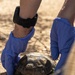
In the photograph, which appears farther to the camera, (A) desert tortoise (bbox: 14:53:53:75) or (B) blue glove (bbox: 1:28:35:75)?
(A) desert tortoise (bbox: 14:53:53:75)

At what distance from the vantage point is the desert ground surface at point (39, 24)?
7.90ft

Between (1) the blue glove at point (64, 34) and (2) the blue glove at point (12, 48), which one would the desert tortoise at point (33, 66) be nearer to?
(2) the blue glove at point (12, 48)

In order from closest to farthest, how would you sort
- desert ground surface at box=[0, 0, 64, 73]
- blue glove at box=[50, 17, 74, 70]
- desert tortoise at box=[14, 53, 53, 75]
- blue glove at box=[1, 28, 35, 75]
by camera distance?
blue glove at box=[50, 17, 74, 70]
blue glove at box=[1, 28, 35, 75]
desert tortoise at box=[14, 53, 53, 75]
desert ground surface at box=[0, 0, 64, 73]

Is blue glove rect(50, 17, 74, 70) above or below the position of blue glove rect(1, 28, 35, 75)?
above

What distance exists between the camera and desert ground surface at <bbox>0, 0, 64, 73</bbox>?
7.90 feet

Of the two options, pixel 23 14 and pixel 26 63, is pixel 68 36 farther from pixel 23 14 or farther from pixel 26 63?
pixel 26 63

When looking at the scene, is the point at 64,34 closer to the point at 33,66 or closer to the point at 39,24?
the point at 33,66

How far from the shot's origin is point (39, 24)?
9.99 ft

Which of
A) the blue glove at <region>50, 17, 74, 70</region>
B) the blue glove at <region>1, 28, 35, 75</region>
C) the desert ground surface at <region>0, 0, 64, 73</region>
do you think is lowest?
the desert ground surface at <region>0, 0, 64, 73</region>

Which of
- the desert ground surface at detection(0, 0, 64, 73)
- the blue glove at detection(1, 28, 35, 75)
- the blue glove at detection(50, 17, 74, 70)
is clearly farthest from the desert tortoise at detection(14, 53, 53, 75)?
the blue glove at detection(50, 17, 74, 70)

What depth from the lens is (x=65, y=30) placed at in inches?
46.3

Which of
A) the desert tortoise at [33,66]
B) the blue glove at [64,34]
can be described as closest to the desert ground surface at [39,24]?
the desert tortoise at [33,66]

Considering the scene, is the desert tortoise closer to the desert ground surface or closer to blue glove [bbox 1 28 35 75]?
blue glove [bbox 1 28 35 75]

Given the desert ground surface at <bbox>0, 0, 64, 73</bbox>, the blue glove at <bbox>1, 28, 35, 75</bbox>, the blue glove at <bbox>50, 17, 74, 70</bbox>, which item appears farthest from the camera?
the desert ground surface at <bbox>0, 0, 64, 73</bbox>
